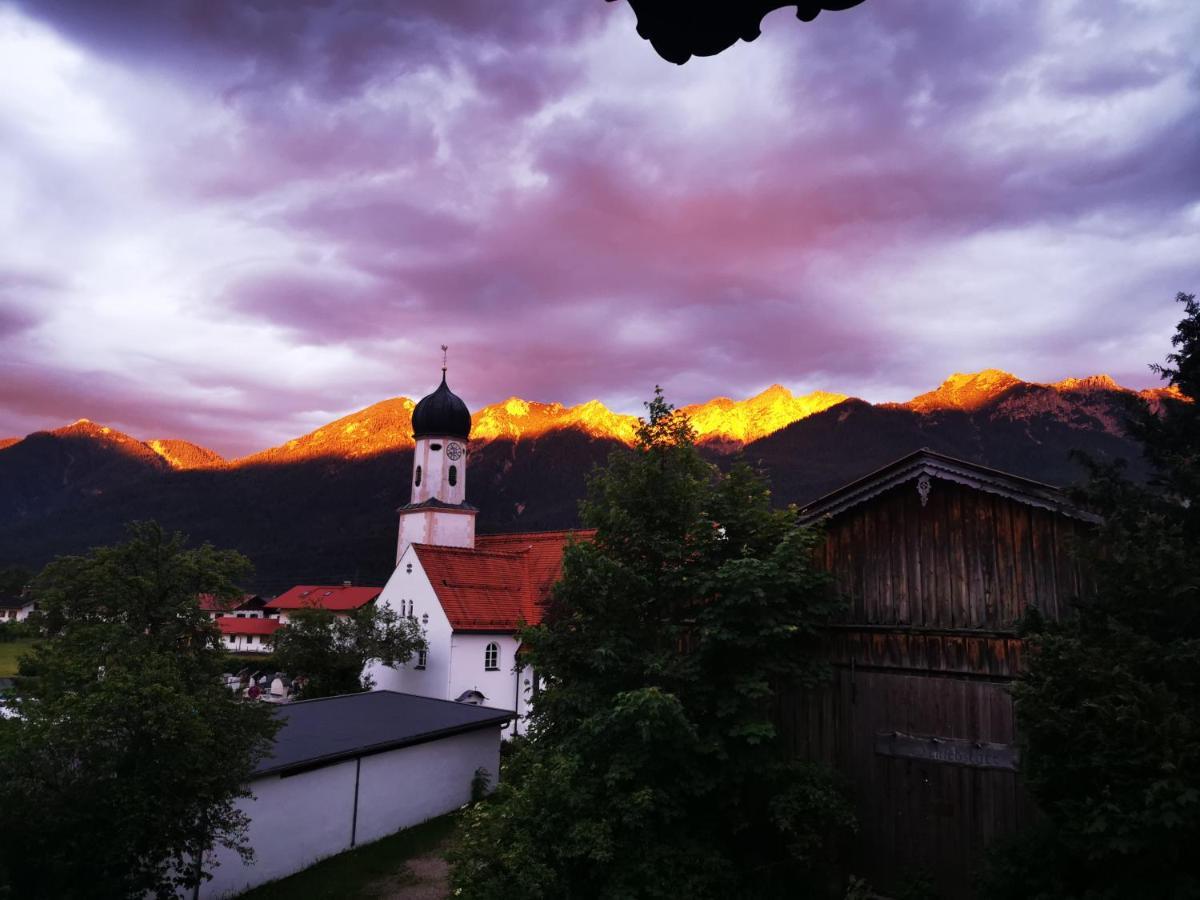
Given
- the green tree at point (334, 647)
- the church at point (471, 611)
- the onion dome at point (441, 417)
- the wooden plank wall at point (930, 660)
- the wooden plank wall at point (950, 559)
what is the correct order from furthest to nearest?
the onion dome at point (441, 417)
the church at point (471, 611)
the green tree at point (334, 647)
the wooden plank wall at point (930, 660)
the wooden plank wall at point (950, 559)

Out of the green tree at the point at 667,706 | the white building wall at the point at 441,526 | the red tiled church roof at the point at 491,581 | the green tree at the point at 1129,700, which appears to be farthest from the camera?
the white building wall at the point at 441,526

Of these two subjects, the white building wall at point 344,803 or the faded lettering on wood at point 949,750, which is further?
the white building wall at point 344,803

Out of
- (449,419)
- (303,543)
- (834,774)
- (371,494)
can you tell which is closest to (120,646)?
(834,774)

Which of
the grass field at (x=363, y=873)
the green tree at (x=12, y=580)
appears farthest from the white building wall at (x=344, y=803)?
the green tree at (x=12, y=580)

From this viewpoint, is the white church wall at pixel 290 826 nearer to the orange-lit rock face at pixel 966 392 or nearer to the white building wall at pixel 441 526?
the white building wall at pixel 441 526

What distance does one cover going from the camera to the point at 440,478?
53.0 metres

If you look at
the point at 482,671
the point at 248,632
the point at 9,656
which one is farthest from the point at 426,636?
the point at 9,656

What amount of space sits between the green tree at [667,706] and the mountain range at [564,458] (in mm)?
2559

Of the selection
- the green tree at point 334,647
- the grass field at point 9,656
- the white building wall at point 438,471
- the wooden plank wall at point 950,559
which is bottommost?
the grass field at point 9,656

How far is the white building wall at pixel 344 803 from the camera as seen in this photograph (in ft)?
57.3

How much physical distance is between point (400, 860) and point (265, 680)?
1504 inches

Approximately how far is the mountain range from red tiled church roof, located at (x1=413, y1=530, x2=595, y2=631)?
16.3ft

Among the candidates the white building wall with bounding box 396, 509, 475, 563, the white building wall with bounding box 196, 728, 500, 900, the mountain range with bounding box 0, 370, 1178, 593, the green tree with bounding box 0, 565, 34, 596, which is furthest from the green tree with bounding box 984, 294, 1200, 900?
the green tree with bounding box 0, 565, 34, 596

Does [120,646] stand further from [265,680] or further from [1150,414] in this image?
[265,680]
